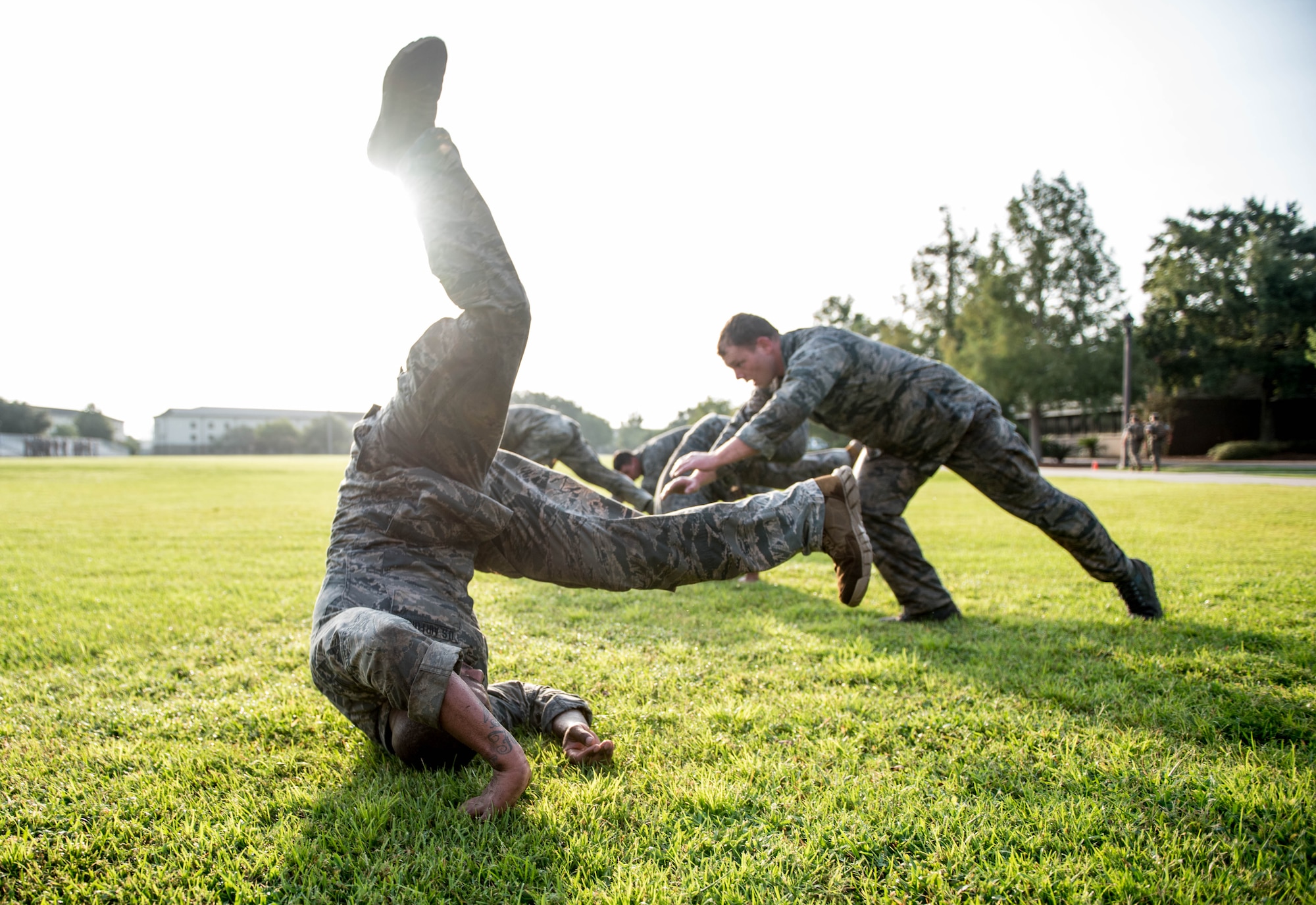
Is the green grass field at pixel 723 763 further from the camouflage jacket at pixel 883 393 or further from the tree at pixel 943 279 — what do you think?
the tree at pixel 943 279

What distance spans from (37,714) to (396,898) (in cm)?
229

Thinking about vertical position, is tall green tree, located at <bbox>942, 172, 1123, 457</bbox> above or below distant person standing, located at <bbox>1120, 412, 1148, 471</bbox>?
above

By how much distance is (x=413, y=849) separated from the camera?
196 centimetres

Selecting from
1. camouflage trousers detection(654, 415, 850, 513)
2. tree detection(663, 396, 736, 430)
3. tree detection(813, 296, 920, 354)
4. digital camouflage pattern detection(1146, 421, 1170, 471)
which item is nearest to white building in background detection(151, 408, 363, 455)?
tree detection(663, 396, 736, 430)

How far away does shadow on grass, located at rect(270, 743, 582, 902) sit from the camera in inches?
70.2

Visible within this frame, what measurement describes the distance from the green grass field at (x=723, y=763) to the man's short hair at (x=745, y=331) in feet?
5.71

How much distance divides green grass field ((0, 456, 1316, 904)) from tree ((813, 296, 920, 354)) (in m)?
37.3

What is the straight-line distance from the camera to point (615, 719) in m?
2.87

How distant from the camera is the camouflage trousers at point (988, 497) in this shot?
4.45 meters

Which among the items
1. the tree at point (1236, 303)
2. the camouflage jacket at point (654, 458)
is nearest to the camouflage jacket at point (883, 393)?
the camouflage jacket at point (654, 458)

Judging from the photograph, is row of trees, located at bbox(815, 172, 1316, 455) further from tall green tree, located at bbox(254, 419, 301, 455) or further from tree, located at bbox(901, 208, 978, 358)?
tall green tree, located at bbox(254, 419, 301, 455)

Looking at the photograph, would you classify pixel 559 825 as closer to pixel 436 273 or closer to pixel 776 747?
pixel 776 747

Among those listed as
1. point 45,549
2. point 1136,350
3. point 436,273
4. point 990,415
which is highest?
point 1136,350

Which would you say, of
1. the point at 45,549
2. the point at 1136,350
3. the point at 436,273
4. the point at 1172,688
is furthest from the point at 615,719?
the point at 1136,350
